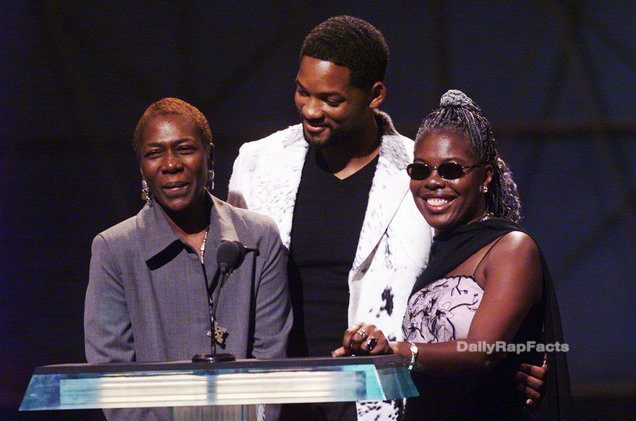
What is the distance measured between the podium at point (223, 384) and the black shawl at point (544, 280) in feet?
2.33

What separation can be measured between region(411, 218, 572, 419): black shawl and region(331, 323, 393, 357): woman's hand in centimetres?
50

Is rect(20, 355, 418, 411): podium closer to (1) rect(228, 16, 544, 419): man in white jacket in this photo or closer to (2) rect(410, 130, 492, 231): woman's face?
(2) rect(410, 130, 492, 231): woman's face

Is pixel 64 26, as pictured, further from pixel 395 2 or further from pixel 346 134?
pixel 346 134

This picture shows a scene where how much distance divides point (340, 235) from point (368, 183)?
175mm

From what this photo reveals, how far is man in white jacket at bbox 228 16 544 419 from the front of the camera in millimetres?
2951

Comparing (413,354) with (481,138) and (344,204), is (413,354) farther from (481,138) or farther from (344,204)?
(344,204)

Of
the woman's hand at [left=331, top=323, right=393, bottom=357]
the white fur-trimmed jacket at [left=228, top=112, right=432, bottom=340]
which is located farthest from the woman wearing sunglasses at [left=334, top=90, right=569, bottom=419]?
the white fur-trimmed jacket at [left=228, top=112, right=432, bottom=340]

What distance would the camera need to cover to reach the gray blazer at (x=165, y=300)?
8.26 ft

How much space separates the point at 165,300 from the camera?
2562 mm

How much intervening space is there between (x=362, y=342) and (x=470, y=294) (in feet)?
1.46

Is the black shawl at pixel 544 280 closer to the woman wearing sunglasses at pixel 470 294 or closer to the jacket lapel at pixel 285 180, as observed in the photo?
the woman wearing sunglasses at pixel 470 294

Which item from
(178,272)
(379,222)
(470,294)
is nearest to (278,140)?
(379,222)

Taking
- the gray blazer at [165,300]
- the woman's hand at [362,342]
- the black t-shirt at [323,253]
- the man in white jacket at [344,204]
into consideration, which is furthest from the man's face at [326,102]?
the woman's hand at [362,342]

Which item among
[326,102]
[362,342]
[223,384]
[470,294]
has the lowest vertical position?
[223,384]
